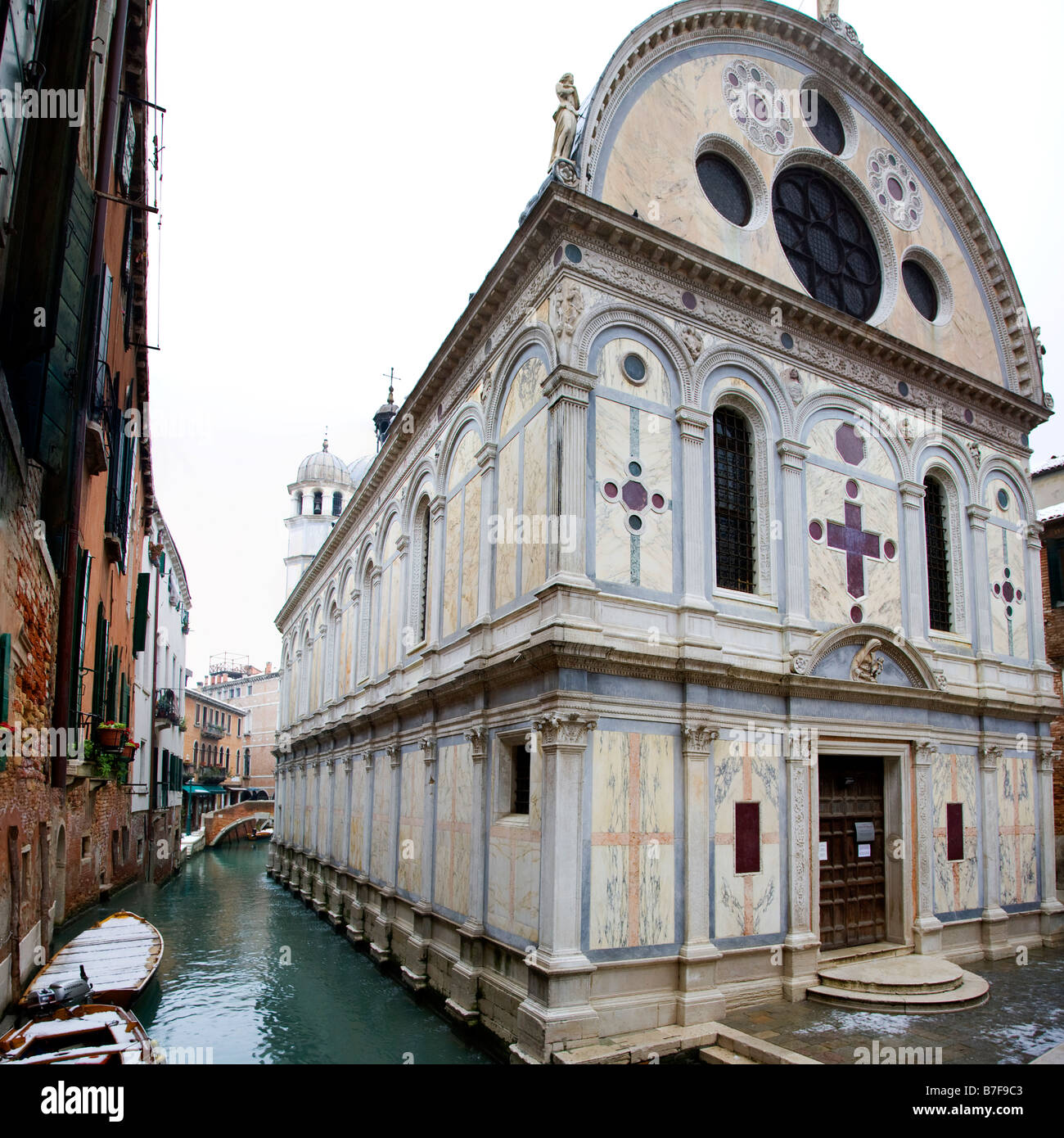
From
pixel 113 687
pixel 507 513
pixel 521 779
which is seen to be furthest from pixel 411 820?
pixel 113 687

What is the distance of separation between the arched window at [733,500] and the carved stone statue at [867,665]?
2.08 m

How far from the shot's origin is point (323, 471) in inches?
2132

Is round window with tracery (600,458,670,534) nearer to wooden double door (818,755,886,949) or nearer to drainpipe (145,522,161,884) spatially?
wooden double door (818,755,886,949)

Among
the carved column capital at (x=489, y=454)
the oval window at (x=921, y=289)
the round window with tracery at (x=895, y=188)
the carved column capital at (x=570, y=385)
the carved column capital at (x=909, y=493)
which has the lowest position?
the carved column capital at (x=909, y=493)

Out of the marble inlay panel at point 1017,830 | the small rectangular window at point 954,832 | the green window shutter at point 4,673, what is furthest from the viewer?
the marble inlay panel at point 1017,830

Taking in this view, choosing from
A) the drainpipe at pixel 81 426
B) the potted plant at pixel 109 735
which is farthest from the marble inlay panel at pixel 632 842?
the potted plant at pixel 109 735

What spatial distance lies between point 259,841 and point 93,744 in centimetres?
4463

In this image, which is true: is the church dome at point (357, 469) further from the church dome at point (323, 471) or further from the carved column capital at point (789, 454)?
the carved column capital at point (789, 454)

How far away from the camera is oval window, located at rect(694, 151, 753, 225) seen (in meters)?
14.5

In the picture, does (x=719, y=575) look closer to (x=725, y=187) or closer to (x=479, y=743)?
(x=479, y=743)

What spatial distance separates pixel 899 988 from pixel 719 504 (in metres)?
6.83

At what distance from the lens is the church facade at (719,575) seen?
1145 centimetres

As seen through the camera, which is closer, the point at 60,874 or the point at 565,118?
the point at 565,118

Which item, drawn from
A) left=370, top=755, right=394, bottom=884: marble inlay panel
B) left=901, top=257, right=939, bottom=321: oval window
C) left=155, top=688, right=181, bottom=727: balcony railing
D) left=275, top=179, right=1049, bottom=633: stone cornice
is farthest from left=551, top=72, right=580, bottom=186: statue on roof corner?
left=155, top=688, right=181, bottom=727: balcony railing
